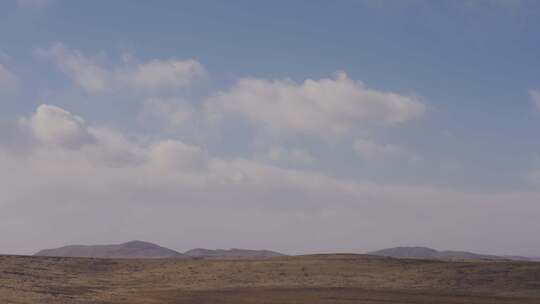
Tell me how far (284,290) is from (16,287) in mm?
17234

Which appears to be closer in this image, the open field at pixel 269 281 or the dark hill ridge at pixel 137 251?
the open field at pixel 269 281

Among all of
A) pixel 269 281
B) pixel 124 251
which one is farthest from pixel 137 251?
pixel 269 281

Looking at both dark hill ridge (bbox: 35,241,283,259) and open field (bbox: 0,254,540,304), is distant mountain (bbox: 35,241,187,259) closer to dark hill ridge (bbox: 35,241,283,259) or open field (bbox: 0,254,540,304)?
dark hill ridge (bbox: 35,241,283,259)

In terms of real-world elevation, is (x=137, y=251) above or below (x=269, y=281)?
above

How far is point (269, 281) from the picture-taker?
46031mm

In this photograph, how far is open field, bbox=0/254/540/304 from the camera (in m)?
35.4

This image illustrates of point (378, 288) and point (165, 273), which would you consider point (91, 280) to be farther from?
point (378, 288)

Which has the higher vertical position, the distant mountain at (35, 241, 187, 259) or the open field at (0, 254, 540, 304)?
→ the distant mountain at (35, 241, 187, 259)

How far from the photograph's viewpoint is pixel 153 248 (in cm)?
18550

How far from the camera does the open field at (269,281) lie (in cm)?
3544

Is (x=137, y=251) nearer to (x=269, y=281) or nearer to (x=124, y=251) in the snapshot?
(x=124, y=251)

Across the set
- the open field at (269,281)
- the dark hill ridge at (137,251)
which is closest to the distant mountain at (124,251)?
the dark hill ridge at (137,251)

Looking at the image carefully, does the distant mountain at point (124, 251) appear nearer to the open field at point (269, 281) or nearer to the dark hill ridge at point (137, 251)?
the dark hill ridge at point (137, 251)

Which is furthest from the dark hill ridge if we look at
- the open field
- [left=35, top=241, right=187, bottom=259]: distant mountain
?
the open field
